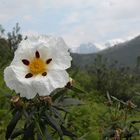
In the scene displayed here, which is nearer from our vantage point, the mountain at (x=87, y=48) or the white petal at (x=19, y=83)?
the white petal at (x=19, y=83)

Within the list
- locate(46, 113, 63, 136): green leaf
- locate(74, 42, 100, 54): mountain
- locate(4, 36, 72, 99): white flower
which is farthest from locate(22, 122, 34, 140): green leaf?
locate(74, 42, 100, 54): mountain

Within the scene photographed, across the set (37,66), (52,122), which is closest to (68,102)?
(52,122)

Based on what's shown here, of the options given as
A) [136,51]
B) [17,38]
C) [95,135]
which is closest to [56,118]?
[95,135]

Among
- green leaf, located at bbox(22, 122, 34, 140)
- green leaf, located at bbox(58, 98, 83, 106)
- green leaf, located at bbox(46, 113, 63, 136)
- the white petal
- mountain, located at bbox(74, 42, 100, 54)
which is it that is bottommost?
mountain, located at bbox(74, 42, 100, 54)

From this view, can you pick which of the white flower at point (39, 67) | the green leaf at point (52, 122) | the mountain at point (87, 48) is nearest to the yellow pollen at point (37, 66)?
the white flower at point (39, 67)

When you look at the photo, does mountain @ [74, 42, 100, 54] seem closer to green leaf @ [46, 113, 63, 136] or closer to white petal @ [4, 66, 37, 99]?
green leaf @ [46, 113, 63, 136]

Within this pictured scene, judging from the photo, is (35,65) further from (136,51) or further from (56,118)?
(136,51)

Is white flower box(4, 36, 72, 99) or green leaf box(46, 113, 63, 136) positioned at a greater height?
white flower box(4, 36, 72, 99)

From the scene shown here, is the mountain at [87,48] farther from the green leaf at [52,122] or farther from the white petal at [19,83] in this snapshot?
the white petal at [19,83]
